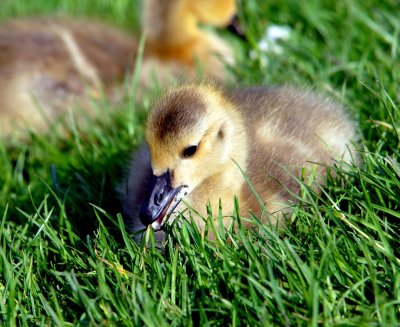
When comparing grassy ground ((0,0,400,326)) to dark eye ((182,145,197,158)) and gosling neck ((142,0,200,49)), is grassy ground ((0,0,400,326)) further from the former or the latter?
gosling neck ((142,0,200,49))

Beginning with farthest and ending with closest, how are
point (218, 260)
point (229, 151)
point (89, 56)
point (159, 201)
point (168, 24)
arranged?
point (168, 24) < point (89, 56) < point (229, 151) < point (159, 201) < point (218, 260)

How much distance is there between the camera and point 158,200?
6.28 feet

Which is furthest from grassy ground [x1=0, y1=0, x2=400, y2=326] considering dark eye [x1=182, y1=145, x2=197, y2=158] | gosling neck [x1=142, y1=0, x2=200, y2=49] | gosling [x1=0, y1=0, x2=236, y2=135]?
gosling neck [x1=142, y1=0, x2=200, y2=49]

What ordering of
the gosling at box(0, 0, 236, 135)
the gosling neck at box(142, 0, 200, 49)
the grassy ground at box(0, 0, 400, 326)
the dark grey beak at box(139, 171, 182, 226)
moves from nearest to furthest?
the grassy ground at box(0, 0, 400, 326)
the dark grey beak at box(139, 171, 182, 226)
the gosling at box(0, 0, 236, 135)
the gosling neck at box(142, 0, 200, 49)

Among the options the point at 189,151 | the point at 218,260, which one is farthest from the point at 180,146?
the point at 218,260

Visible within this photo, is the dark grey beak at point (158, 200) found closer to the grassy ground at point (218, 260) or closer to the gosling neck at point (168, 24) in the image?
the grassy ground at point (218, 260)

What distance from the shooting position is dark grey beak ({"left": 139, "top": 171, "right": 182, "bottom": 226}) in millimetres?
1898

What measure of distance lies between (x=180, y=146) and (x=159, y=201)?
0.48 ft

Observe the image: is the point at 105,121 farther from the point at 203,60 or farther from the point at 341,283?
the point at 341,283

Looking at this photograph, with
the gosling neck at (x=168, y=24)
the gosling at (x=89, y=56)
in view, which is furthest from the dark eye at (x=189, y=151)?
the gosling neck at (x=168, y=24)

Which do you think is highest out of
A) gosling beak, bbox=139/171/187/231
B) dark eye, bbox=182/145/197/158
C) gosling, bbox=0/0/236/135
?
dark eye, bbox=182/145/197/158

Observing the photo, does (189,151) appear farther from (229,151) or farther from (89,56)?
(89,56)

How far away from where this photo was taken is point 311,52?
122 inches

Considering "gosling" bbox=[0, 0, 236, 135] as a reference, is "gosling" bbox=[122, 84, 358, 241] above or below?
above
